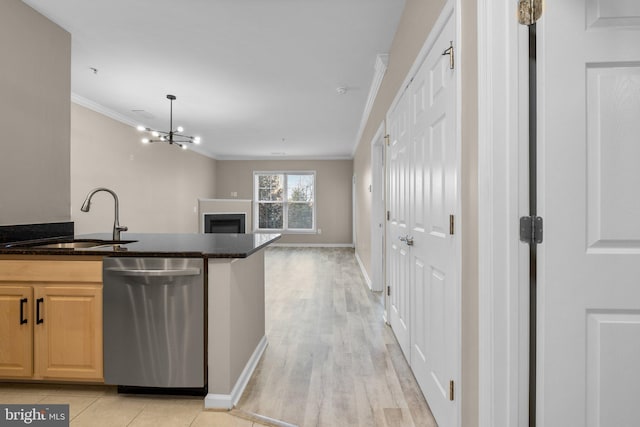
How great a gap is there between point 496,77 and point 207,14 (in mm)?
2439

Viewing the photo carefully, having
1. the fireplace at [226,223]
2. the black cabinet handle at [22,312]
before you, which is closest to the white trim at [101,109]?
the fireplace at [226,223]

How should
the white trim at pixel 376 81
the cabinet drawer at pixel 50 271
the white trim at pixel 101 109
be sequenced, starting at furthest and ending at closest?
1. the white trim at pixel 101 109
2. the white trim at pixel 376 81
3. the cabinet drawer at pixel 50 271

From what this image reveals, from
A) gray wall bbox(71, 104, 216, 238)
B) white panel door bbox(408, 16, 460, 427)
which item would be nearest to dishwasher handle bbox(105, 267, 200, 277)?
white panel door bbox(408, 16, 460, 427)

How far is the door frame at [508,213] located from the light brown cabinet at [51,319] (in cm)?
204

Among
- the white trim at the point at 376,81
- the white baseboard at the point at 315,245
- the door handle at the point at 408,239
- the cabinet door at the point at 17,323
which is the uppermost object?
the white trim at the point at 376,81

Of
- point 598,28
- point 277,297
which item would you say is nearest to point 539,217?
point 598,28

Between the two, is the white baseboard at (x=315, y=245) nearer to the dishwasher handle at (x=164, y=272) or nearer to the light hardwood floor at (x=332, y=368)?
the light hardwood floor at (x=332, y=368)

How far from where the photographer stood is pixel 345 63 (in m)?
3.57

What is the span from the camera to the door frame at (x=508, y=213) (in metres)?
1.10

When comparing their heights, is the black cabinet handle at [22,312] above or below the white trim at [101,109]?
below

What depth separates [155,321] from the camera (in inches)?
73.6

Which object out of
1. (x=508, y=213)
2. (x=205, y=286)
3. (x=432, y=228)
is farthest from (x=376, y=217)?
(x=508, y=213)

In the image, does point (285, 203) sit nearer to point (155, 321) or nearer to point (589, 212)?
point (155, 321)

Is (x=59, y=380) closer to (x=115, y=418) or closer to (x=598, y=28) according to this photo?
(x=115, y=418)
